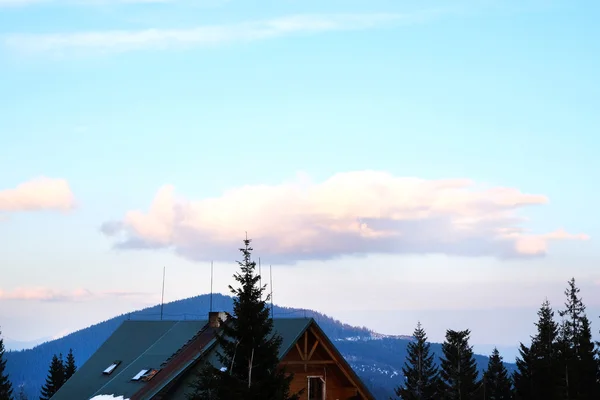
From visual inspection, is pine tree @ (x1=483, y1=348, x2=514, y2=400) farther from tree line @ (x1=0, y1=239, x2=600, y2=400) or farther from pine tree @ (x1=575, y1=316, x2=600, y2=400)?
pine tree @ (x1=575, y1=316, x2=600, y2=400)

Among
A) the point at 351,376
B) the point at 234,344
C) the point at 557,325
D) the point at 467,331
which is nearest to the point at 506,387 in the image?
the point at 557,325

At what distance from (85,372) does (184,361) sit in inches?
500

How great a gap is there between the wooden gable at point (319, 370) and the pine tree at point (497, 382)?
180 ft

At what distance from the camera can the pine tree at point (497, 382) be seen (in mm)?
105863

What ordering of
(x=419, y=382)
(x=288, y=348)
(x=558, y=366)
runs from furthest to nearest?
(x=419, y=382) → (x=558, y=366) → (x=288, y=348)

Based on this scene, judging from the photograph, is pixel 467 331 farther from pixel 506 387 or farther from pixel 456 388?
pixel 506 387

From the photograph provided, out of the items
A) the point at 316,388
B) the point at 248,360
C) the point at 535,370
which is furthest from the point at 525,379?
the point at 248,360

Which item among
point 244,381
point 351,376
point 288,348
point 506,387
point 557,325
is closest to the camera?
point 244,381

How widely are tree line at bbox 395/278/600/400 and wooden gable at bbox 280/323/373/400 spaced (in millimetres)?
21055

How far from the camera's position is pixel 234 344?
3312 centimetres

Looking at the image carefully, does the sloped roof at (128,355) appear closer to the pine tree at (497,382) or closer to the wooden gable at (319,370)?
the wooden gable at (319,370)

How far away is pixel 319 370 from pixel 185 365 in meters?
7.92

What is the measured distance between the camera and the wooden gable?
50562 millimetres

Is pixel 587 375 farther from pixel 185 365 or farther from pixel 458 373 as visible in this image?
pixel 185 365
